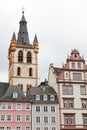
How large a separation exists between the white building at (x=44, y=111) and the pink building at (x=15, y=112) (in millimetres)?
1619

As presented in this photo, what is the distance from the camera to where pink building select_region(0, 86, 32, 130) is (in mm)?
80688

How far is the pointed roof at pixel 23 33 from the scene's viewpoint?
12069cm

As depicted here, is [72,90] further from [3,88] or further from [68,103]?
[3,88]

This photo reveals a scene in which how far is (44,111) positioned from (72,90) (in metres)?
9.66

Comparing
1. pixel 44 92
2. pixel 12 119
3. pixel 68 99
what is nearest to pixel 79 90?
pixel 68 99

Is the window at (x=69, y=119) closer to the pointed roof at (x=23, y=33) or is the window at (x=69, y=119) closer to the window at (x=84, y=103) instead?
the window at (x=84, y=103)

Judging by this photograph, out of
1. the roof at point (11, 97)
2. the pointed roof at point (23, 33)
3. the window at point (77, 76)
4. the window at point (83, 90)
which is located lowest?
the roof at point (11, 97)

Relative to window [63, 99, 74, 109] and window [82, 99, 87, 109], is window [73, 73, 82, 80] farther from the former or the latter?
window [63, 99, 74, 109]

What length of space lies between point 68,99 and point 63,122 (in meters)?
6.36

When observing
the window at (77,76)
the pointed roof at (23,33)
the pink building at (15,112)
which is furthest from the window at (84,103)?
the pointed roof at (23,33)

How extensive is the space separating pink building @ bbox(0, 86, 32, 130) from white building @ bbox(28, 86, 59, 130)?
162cm

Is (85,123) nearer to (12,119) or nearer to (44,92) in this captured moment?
(44,92)

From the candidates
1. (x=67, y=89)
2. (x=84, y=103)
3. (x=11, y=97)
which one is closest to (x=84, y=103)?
(x=84, y=103)

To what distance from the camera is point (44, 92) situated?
87000mm
